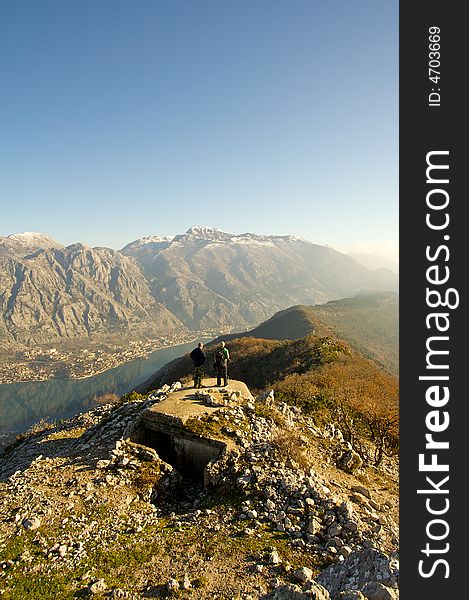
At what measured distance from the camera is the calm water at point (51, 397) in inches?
5669

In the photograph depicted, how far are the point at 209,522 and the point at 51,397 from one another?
18581 centimetres

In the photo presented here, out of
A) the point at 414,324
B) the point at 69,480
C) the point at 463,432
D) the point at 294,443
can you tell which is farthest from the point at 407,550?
the point at 69,480

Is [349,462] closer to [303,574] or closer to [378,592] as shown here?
[303,574]

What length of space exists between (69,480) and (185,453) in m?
4.63

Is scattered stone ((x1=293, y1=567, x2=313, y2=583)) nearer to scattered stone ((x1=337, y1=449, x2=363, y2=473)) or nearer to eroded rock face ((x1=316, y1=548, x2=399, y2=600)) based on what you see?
eroded rock face ((x1=316, y1=548, x2=399, y2=600))

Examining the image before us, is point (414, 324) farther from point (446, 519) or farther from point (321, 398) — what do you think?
point (321, 398)

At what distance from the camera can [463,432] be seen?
7062 mm

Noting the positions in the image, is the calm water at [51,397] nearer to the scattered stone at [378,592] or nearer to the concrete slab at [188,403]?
the concrete slab at [188,403]

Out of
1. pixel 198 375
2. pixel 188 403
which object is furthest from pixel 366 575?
pixel 198 375

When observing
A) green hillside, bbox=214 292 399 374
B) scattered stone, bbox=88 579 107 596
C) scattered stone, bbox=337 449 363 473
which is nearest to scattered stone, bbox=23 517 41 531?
scattered stone, bbox=88 579 107 596

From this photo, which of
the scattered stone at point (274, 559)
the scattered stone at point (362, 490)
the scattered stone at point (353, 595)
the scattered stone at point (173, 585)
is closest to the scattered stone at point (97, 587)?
the scattered stone at point (173, 585)

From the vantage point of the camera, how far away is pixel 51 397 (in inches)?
6698

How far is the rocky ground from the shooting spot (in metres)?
8.25

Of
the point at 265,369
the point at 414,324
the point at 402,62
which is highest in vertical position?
the point at 402,62
